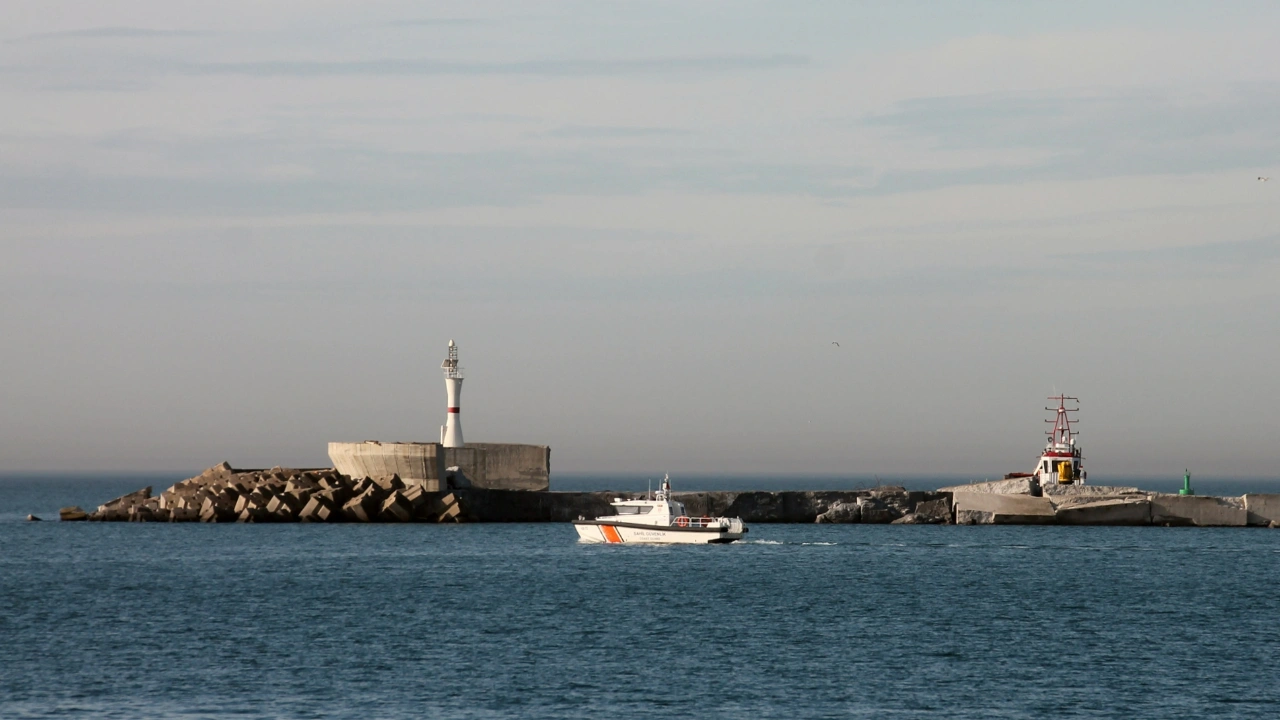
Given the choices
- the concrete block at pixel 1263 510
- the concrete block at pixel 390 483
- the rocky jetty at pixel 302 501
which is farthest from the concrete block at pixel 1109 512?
the concrete block at pixel 390 483

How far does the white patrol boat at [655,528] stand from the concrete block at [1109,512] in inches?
775

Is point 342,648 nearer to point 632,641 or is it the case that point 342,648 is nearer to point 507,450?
point 632,641

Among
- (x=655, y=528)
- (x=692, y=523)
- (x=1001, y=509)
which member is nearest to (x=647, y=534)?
(x=655, y=528)

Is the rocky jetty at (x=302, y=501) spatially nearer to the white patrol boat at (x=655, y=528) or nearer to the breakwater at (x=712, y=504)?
the breakwater at (x=712, y=504)

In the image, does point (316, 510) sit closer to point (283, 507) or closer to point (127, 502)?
point (283, 507)

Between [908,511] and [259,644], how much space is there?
4740cm

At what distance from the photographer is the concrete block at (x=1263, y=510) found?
76.9 metres

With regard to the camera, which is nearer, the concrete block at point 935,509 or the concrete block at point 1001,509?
the concrete block at point 1001,509

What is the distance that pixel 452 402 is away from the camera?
76750mm

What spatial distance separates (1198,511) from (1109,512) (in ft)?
16.1

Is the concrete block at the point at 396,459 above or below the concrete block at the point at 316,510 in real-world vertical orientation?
above

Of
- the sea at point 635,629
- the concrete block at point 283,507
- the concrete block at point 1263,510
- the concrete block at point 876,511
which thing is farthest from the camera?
the concrete block at point 1263,510

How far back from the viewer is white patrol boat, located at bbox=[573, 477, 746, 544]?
2524 inches

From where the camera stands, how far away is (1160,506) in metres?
75.1
